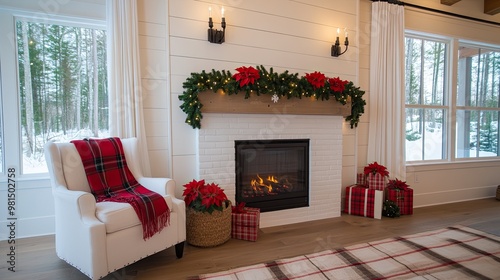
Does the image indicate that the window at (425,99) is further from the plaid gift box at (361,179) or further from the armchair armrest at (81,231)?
the armchair armrest at (81,231)

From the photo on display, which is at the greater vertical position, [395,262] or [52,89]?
[52,89]

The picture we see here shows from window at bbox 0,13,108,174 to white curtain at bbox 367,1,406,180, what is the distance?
3.12 meters

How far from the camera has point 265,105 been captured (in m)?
2.70

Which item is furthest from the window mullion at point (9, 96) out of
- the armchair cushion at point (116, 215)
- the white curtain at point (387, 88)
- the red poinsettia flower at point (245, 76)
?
the white curtain at point (387, 88)

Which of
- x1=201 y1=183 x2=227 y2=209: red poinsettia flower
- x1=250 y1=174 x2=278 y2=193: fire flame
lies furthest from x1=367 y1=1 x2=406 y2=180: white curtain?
x1=201 y1=183 x2=227 y2=209: red poinsettia flower

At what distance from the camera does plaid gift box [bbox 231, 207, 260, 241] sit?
2.45 m

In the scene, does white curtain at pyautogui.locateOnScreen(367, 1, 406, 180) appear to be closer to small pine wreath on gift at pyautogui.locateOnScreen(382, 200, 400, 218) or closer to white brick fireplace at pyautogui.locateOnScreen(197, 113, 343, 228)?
small pine wreath on gift at pyautogui.locateOnScreen(382, 200, 400, 218)

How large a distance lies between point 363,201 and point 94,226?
8.98 ft

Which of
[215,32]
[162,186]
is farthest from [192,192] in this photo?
[215,32]

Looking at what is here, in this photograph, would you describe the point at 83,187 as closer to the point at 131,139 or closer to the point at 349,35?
the point at 131,139

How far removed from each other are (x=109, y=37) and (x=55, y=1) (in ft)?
2.01

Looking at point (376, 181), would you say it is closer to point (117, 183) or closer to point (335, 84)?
point (335, 84)

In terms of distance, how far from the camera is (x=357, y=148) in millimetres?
3404

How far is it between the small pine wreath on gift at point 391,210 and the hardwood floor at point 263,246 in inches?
2.8
